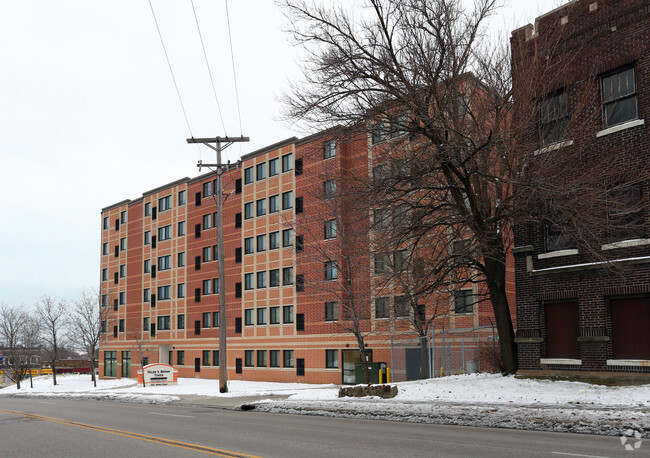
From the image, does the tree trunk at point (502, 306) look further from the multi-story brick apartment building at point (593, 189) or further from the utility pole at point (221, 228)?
the utility pole at point (221, 228)

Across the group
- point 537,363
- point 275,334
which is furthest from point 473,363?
point 275,334

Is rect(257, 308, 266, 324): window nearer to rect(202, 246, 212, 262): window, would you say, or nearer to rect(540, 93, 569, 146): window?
rect(202, 246, 212, 262): window

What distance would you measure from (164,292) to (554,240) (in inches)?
1900

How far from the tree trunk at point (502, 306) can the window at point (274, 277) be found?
28316mm


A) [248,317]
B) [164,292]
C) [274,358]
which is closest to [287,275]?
[248,317]

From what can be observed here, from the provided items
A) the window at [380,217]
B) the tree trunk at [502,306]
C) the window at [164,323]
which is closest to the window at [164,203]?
the window at [164,323]

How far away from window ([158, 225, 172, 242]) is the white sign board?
20.2m

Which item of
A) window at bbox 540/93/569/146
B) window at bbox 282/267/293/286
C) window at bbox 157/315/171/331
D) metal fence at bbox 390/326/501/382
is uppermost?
window at bbox 540/93/569/146

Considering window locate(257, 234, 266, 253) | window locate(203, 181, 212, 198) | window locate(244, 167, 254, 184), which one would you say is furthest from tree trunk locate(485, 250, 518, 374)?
window locate(203, 181, 212, 198)

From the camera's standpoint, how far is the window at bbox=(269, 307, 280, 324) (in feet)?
158

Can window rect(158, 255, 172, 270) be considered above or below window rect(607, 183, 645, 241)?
above

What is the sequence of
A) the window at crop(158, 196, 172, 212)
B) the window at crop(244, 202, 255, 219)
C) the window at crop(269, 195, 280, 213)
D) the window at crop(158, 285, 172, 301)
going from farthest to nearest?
the window at crop(158, 196, 172, 212) < the window at crop(158, 285, 172, 301) < the window at crop(244, 202, 255, 219) < the window at crop(269, 195, 280, 213)

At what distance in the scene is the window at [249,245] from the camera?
51394mm

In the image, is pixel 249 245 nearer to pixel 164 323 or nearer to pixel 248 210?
pixel 248 210
